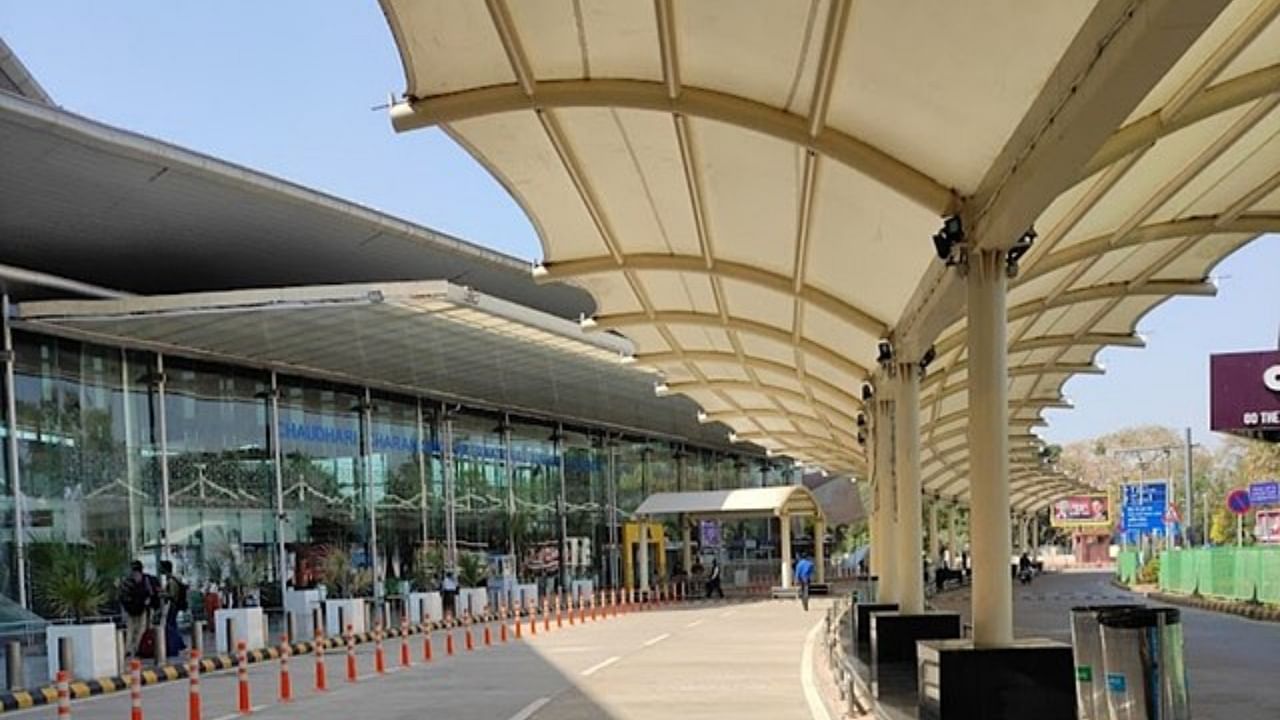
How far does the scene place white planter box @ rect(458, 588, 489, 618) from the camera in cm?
4047

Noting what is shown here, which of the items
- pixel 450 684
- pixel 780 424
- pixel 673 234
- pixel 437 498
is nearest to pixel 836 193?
pixel 673 234

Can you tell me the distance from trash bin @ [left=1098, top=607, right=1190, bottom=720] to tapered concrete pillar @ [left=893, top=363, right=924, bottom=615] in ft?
17.1

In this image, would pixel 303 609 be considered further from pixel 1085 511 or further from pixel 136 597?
pixel 1085 511

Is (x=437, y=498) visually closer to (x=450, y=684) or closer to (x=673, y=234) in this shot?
(x=450, y=684)

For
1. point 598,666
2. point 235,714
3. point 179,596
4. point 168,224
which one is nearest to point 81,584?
point 179,596

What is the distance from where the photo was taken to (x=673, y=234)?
14.5 m

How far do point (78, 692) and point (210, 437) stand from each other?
53.5 ft

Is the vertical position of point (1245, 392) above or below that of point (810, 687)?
above

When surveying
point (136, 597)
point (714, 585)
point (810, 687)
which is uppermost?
point (136, 597)

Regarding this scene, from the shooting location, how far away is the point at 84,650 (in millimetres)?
22594

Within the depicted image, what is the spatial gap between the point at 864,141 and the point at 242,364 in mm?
29504

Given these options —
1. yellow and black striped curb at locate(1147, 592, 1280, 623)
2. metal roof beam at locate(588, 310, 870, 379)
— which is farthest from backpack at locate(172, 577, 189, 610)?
yellow and black striped curb at locate(1147, 592, 1280, 623)

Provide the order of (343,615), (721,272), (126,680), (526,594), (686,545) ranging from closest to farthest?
(721,272) → (126,680) → (343,615) → (526,594) → (686,545)

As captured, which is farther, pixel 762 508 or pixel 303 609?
pixel 762 508
